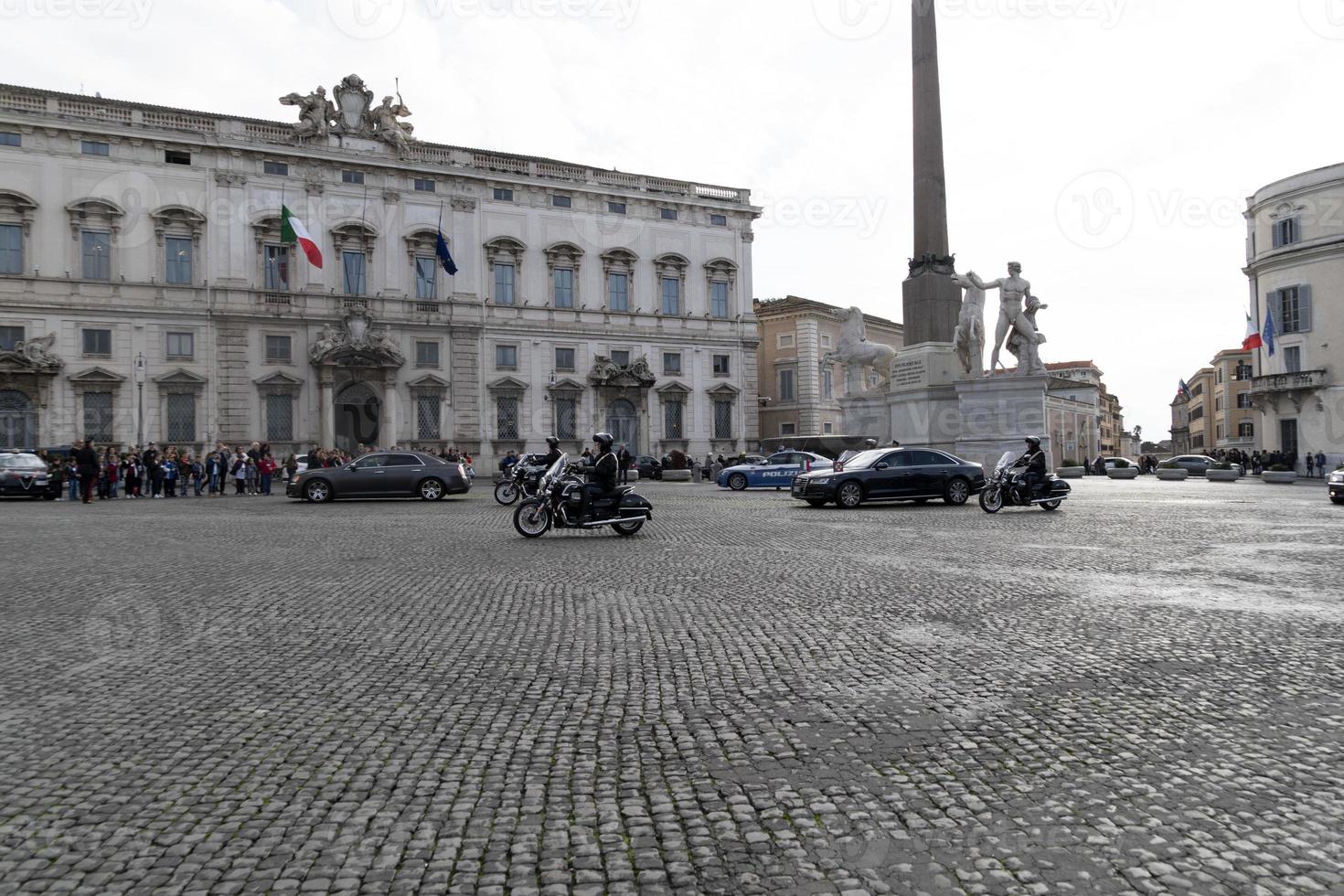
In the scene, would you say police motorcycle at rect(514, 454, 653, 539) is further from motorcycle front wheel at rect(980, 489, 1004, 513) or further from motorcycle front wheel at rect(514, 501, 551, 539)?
motorcycle front wheel at rect(980, 489, 1004, 513)

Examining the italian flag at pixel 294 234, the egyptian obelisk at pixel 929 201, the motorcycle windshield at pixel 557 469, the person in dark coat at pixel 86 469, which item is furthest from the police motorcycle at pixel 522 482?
the italian flag at pixel 294 234

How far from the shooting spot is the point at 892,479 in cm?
2084

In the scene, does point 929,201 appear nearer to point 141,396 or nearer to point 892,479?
point 892,479

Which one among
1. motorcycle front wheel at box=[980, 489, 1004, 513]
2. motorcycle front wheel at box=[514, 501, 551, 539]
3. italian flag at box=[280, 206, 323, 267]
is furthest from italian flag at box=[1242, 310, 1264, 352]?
motorcycle front wheel at box=[514, 501, 551, 539]

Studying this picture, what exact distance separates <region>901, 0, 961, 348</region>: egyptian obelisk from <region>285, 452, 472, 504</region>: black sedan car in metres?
16.1

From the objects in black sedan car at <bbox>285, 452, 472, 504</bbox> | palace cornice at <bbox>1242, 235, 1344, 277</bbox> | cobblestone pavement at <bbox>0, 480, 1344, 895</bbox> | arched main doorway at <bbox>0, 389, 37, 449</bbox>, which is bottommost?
cobblestone pavement at <bbox>0, 480, 1344, 895</bbox>

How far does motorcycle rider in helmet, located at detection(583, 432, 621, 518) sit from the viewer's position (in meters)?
14.3

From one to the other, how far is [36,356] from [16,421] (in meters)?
2.76

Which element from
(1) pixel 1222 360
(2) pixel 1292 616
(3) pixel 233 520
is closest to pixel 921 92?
(3) pixel 233 520

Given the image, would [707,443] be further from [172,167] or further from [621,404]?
[172,167]

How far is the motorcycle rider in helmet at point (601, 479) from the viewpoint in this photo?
1434 cm

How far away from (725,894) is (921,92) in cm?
3189

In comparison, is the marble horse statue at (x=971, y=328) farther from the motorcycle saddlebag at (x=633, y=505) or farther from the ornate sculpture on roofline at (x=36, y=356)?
the ornate sculpture on roofline at (x=36, y=356)

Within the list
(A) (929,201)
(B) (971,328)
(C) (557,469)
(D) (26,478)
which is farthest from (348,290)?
(C) (557,469)
